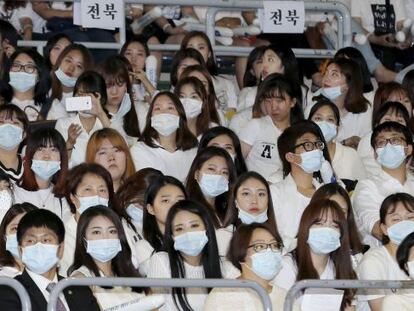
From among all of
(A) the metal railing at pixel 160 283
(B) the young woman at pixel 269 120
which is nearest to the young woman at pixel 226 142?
(B) the young woman at pixel 269 120

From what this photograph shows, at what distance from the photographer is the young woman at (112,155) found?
10477 mm

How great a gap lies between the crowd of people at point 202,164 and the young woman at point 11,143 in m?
0.01

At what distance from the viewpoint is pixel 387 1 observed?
44.5ft

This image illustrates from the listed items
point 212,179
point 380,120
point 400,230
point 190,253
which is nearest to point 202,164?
point 212,179

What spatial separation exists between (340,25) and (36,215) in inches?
194

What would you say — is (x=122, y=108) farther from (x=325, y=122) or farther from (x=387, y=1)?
(x=387, y=1)

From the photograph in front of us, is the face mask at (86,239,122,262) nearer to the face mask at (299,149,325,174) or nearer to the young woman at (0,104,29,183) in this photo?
the young woman at (0,104,29,183)

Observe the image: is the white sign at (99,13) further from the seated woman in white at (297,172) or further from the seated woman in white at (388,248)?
the seated woman in white at (388,248)

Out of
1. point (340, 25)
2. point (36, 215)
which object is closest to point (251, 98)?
point (340, 25)

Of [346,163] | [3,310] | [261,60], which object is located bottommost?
[3,310]

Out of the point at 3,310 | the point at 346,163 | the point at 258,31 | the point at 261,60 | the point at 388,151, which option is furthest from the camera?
the point at 258,31

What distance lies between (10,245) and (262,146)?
9.39 feet

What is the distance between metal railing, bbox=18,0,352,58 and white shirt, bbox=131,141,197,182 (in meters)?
1.76

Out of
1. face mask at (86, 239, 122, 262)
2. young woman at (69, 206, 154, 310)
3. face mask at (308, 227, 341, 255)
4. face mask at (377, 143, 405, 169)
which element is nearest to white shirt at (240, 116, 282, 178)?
face mask at (377, 143, 405, 169)
